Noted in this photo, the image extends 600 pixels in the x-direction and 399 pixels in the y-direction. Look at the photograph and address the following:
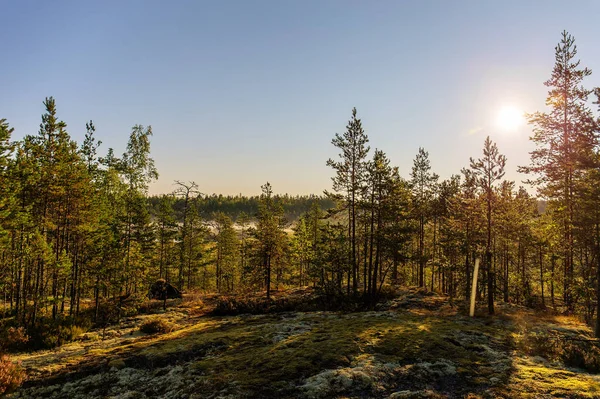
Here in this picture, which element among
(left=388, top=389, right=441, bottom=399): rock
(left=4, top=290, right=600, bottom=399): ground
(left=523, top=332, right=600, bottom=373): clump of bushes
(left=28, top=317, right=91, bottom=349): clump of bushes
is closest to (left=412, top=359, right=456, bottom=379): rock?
(left=4, top=290, right=600, bottom=399): ground

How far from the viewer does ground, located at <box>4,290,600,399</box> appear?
8609mm

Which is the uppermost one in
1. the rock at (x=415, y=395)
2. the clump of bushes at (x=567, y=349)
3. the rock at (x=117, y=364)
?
the rock at (x=415, y=395)

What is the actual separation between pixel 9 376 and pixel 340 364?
10.7 metres

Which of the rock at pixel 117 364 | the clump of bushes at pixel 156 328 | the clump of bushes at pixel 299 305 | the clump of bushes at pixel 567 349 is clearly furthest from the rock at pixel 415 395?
the clump of bushes at pixel 156 328

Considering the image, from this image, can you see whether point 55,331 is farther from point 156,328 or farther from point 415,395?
point 415,395

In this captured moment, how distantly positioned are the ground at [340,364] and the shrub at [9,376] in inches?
12.3

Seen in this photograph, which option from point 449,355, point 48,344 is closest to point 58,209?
point 48,344

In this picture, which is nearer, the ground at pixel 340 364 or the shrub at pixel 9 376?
the ground at pixel 340 364

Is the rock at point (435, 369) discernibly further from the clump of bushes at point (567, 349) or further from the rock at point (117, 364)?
the rock at point (117, 364)

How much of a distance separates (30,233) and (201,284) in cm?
4792

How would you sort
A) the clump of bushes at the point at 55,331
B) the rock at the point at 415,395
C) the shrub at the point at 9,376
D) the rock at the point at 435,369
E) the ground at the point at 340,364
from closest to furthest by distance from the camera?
1. the rock at the point at 415,395
2. the ground at the point at 340,364
3. the rock at the point at 435,369
4. the shrub at the point at 9,376
5. the clump of bushes at the point at 55,331

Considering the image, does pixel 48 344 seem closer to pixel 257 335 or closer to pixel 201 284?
pixel 257 335

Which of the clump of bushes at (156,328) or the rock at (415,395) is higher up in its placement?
the rock at (415,395)

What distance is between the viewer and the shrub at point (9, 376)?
987 centimetres
